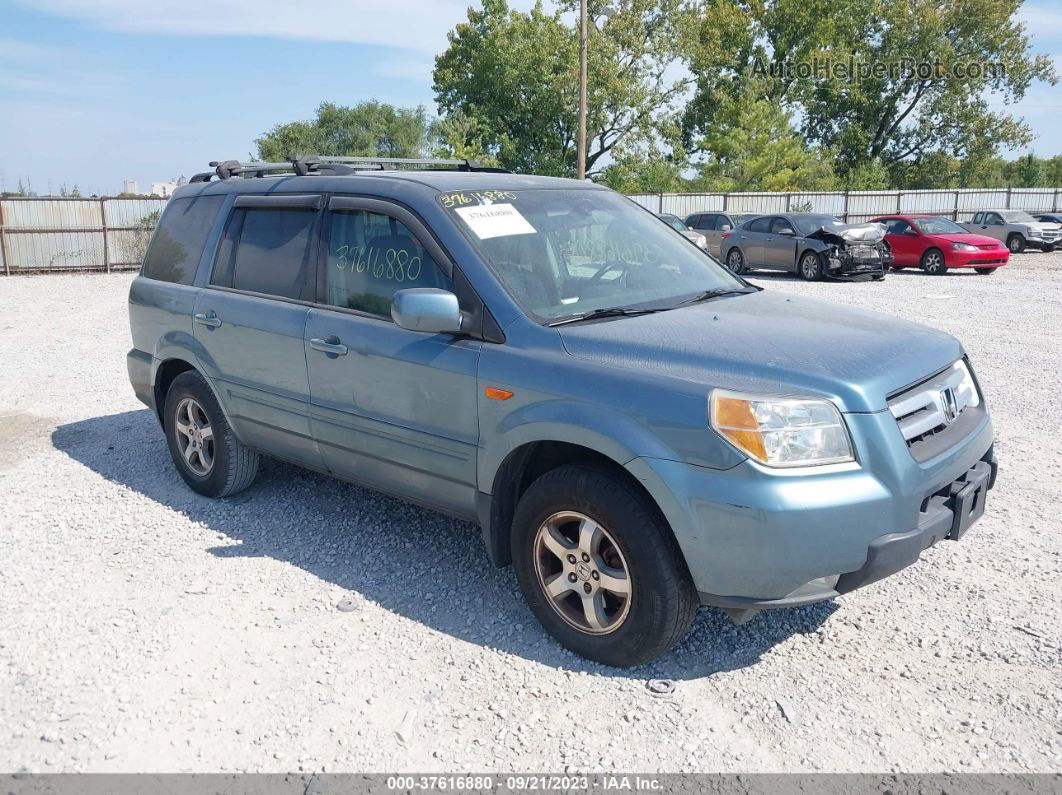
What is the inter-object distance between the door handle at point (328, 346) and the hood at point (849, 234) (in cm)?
1699

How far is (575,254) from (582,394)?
3.24ft

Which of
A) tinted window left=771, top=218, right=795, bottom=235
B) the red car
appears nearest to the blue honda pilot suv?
tinted window left=771, top=218, right=795, bottom=235

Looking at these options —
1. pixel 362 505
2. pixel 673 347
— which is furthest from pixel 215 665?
pixel 673 347

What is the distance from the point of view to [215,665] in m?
3.45

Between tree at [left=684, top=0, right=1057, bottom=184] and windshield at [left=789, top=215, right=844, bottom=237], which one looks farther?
tree at [left=684, top=0, right=1057, bottom=184]

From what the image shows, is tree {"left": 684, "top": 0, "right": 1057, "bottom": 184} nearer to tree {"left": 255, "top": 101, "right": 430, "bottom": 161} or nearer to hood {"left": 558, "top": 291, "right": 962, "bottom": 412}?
tree {"left": 255, "top": 101, "right": 430, "bottom": 161}

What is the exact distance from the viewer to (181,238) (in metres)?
5.43

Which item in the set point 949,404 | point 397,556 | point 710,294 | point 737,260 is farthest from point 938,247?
point 397,556

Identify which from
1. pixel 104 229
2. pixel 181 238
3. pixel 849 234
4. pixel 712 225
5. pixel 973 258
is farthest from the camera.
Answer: pixel 712 225

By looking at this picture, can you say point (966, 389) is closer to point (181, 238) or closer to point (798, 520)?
point (798, 520)

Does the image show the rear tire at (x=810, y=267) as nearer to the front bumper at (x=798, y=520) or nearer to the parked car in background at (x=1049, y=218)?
the parked car in background at (x=1049, y=218)

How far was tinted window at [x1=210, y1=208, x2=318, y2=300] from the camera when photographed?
14.8ft

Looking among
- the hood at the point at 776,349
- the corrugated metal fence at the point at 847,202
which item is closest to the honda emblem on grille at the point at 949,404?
the hood at the point at 776,349

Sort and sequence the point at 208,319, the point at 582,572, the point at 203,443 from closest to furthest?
the point at 582,572 → the point at 208,319 → the point at 203,443
